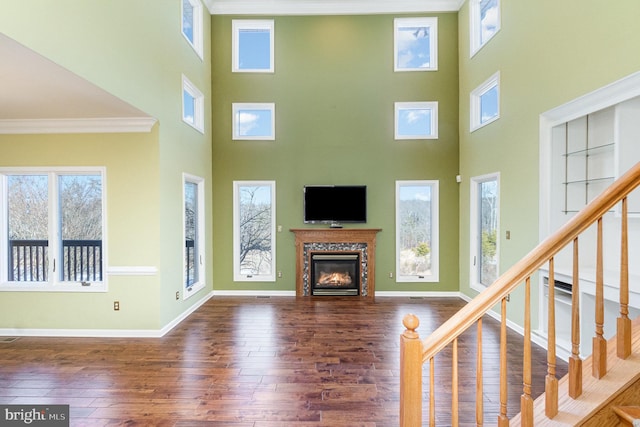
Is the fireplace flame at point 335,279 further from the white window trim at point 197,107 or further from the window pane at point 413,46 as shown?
the window pane at point 413,46

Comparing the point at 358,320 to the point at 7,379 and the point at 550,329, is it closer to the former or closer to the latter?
the point at 550,329

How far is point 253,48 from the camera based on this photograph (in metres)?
5.88

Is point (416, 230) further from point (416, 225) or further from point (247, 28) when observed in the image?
point (247, 28)

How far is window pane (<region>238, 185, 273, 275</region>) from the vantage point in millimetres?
5895

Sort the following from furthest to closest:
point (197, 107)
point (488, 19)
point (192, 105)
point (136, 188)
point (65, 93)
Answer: point (197, 107), point (192, 105), point (488, 19), point (136, 188), point (65, 93)

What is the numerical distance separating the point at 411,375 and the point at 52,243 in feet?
15.0

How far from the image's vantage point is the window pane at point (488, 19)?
4664 millimetres

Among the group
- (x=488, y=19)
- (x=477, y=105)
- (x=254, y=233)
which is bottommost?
(x=254, y=233)

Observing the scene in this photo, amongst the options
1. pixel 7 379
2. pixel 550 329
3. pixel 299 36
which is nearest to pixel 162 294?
pixel 7 379

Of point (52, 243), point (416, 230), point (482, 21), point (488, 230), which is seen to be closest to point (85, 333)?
point (52, 243)

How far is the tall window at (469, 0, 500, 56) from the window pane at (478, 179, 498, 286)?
2.27 metres

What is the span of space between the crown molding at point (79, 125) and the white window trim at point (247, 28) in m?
2.62

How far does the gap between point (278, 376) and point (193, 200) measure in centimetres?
334

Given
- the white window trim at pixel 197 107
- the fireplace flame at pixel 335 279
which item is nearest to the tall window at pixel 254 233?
the fireplace flame at pixel 335 279
